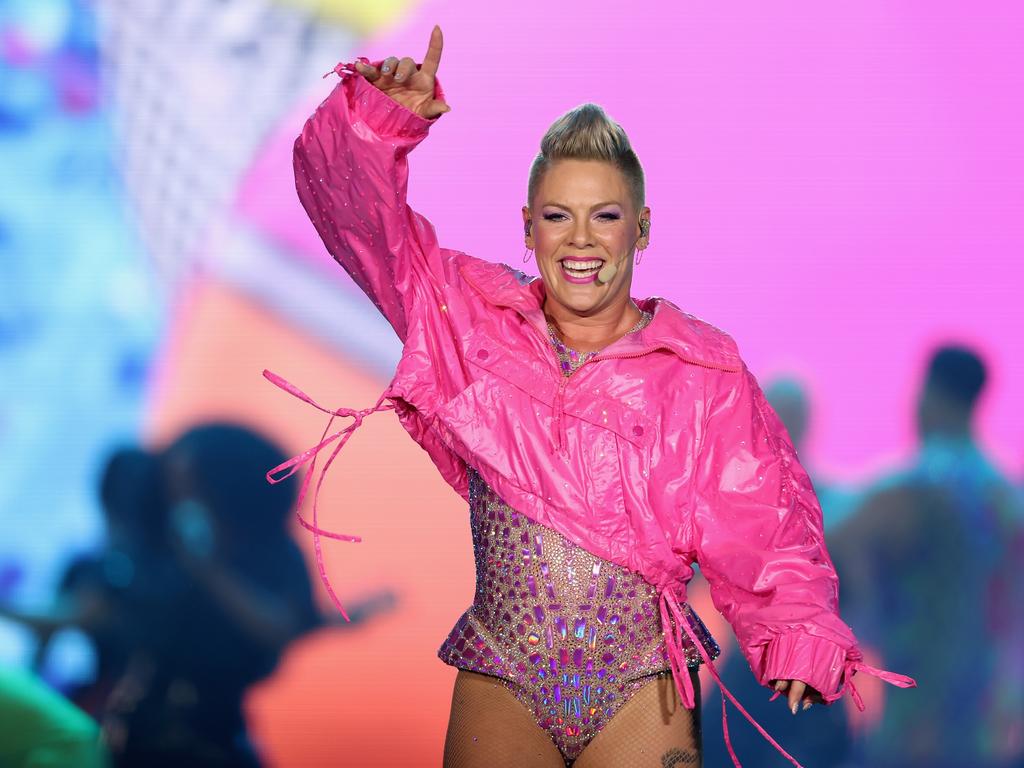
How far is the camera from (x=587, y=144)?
2191 millimetres

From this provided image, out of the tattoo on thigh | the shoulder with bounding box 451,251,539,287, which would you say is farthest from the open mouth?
the tattoo on thigh

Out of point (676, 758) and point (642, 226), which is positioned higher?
point (642, 226)

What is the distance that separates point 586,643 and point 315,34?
2262 mm

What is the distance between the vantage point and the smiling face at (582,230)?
219 cm

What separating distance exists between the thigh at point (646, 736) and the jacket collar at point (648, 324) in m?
0.51

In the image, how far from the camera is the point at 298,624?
3824 millimetres

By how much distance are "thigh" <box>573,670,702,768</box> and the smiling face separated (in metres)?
0.62

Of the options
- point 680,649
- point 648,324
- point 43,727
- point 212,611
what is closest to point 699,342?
point 648,324

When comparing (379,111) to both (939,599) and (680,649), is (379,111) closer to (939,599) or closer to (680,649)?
(680,649)

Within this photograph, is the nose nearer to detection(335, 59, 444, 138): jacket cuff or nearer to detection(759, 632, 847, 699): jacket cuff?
detection(335, 59, 444, 138): jacket cuff

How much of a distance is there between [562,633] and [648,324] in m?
0.52

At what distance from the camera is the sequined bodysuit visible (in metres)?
2.08

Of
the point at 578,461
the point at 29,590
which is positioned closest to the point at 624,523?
the point at 578,461

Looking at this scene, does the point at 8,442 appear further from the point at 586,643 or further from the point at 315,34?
the point at 586,643
